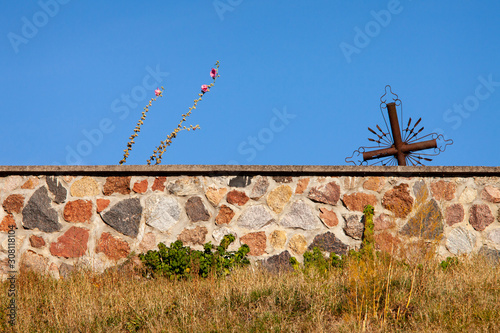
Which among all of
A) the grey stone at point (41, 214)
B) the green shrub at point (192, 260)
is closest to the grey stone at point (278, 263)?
the green shrub at point (192, 260)

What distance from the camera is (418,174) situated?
6.53 metres

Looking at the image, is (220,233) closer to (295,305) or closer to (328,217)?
(328,217)

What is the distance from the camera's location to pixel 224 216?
6.43 meters

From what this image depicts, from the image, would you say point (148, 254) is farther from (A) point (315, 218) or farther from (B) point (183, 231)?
(A) point (315, 218)

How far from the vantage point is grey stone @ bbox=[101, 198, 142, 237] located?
643 cm

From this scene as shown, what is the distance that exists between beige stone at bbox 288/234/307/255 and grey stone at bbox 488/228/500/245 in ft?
7.87

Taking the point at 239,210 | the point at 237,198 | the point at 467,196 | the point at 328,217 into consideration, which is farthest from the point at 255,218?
the point at 467,196

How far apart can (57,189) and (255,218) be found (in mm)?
2593

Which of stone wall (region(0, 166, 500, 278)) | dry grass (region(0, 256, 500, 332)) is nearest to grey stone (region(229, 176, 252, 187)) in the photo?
stone wall (region(0, 166, 500, 278))

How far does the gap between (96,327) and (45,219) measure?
104 inches

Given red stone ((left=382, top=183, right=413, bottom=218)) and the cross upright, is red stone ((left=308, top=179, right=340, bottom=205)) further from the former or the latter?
the cross upright

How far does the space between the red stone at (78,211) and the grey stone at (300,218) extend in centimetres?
247

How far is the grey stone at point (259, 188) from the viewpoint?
6465 millimetres

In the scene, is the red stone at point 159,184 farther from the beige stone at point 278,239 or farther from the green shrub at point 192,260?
the beige stone at point 278,239
